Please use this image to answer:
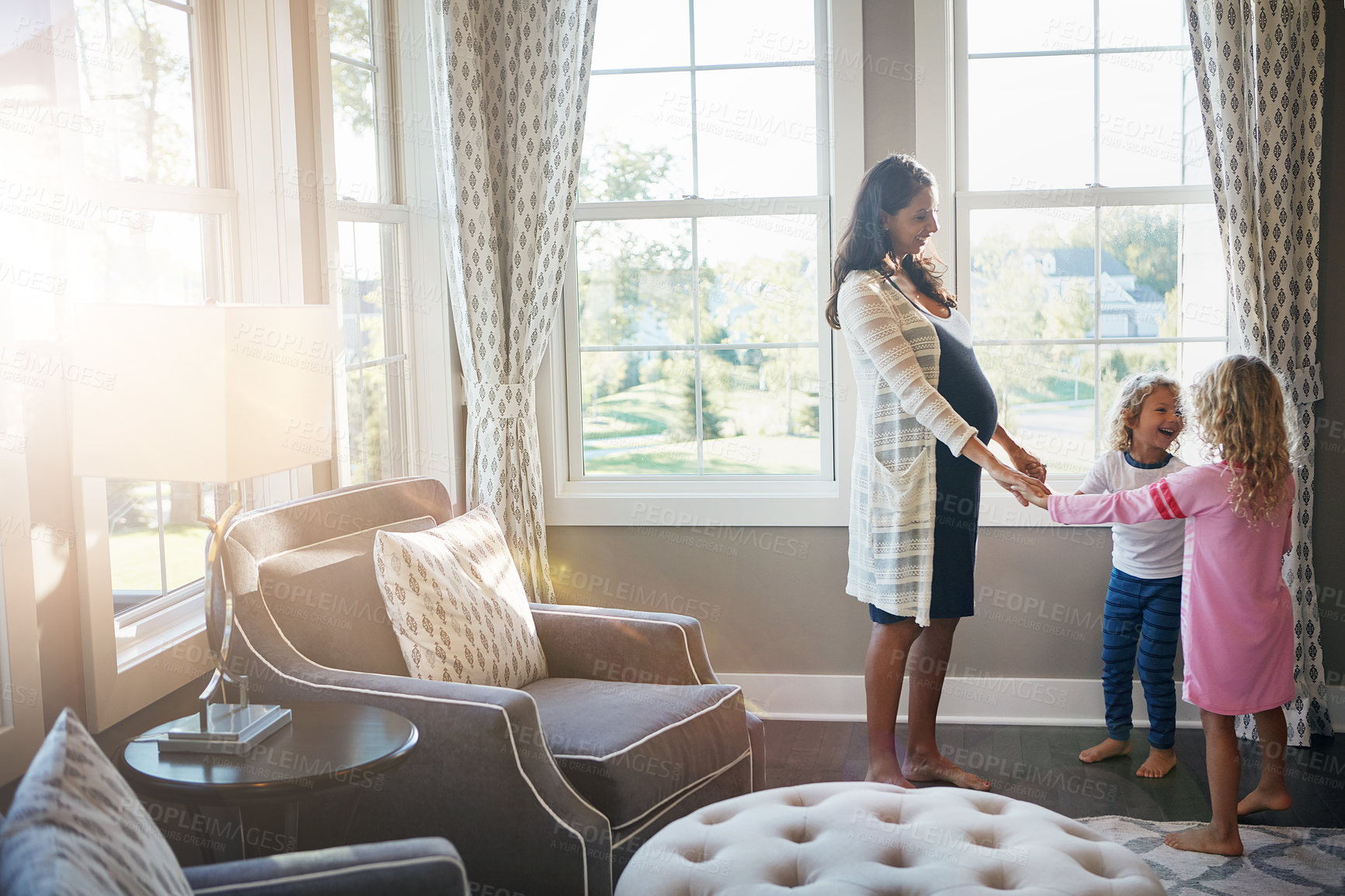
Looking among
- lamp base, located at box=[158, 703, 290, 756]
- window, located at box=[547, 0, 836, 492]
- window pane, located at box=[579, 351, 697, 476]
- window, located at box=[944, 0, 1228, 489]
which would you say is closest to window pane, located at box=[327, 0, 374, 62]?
window, located at box=[547, 0, 836, 492]

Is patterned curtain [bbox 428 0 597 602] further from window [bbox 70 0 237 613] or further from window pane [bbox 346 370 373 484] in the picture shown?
window [bbox 70 0 237 613]

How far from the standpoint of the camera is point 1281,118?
327 cm

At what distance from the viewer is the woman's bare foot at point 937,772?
3.05m

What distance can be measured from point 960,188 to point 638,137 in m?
1.09

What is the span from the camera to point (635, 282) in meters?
3.76

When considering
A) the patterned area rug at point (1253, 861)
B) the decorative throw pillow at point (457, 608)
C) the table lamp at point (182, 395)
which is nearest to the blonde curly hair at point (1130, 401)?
the patterned area rug at point (1253, 861)

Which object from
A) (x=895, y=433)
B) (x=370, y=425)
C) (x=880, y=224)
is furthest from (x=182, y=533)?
(x=880, y=224)

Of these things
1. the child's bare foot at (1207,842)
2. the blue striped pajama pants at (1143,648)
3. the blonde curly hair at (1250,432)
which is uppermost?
the blonde curly hair at (1250,432)

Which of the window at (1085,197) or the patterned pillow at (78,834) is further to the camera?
the window at (1085,197)

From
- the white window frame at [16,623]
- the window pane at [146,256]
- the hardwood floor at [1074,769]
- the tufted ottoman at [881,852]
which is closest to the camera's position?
the tufted ottoman at [881,852]

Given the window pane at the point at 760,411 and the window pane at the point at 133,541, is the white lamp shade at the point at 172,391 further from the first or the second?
the window pane at the point at 760,411

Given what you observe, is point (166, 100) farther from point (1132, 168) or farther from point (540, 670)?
point (1132, 168)

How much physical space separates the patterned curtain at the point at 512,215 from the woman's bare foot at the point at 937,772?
124 cm

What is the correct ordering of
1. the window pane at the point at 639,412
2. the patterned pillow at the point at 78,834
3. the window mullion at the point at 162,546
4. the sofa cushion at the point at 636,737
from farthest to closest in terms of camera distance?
1. the window pane at the point at 639,412
2. the window mullion at the point at 162,546
3. the sofa cushion at the point at 636,737
4. the patterned pillow at the point at 78,834
